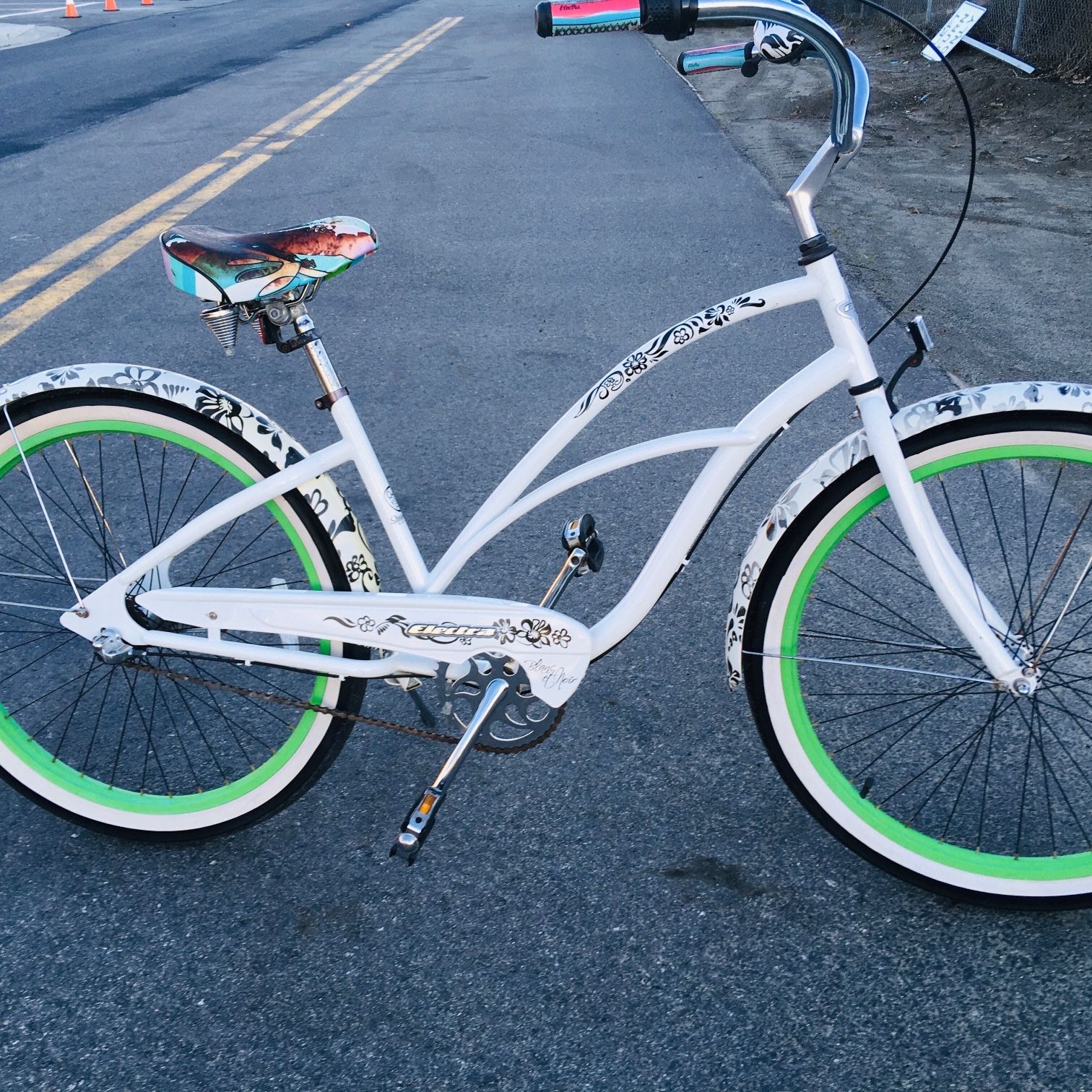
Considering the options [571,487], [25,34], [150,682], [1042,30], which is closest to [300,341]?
[571,487]

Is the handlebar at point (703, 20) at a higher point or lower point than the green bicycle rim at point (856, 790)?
higher

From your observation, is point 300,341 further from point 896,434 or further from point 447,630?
point 896,434

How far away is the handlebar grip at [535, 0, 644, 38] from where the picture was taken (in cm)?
179

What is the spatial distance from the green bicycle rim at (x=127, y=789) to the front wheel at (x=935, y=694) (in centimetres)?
94

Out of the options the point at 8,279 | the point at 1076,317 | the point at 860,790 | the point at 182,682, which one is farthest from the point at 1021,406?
the point at 8,279

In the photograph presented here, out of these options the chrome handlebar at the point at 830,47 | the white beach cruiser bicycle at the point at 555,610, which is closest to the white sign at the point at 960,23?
the white beach cruiser bicycle at the point at 555,610

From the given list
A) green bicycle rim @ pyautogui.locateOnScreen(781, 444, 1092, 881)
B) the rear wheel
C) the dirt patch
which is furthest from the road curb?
green bicycle rim @ pyautogui.locateOnScreen(781, 444, 1092, 881)

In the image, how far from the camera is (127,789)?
8.71 ft

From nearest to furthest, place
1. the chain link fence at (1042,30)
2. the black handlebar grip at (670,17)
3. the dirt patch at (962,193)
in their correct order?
the black handlebar grip at (670,17) → the dirt patch at (962,193) → the chain link fence at (1042,30)

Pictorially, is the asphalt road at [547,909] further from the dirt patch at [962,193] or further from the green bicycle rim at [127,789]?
the dirt patch at [962,193]

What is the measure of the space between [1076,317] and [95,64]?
13.6 metres

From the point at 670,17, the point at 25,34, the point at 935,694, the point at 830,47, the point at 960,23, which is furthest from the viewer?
the point at 25,34

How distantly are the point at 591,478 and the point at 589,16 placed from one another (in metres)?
0.89

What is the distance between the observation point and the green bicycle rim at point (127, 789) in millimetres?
2389
